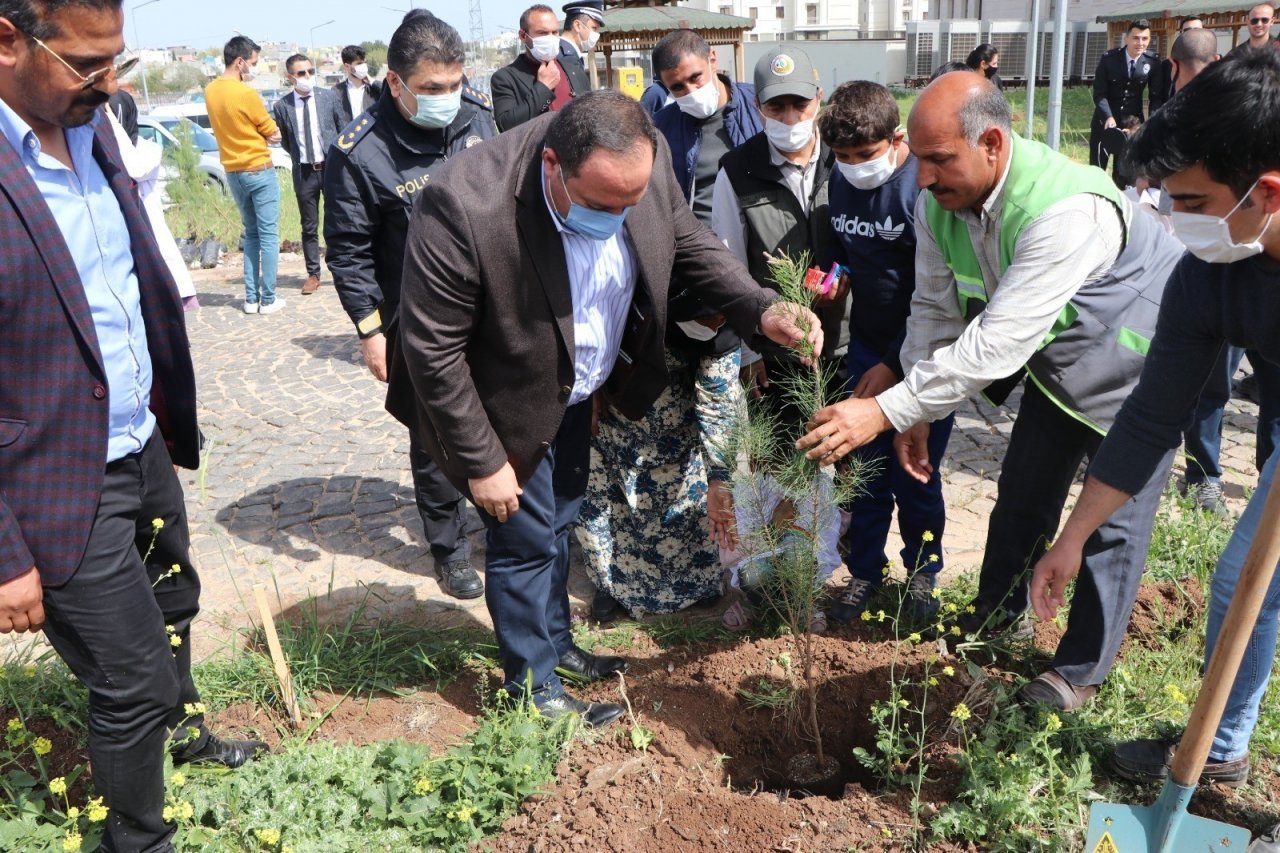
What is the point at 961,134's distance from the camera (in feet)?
9.18

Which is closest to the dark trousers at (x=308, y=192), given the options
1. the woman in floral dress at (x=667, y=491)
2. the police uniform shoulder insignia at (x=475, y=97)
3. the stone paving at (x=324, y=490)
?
the stone paving at (x=324, y=490)

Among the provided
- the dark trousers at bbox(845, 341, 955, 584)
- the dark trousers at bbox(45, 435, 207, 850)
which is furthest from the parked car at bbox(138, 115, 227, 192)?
the dark trousers at bbox(45, 435, 207, 850)

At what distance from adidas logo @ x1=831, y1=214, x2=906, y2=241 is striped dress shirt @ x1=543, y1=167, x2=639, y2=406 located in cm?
88

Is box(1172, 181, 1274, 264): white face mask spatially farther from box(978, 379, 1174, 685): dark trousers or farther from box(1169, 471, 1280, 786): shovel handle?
box(978, 379, 1174, 685): dark trousers

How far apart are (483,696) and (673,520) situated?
1.07 metres

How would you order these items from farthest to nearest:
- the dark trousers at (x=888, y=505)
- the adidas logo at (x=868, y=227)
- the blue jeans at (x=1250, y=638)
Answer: the dark trousers at (x=888, y=505) → the adidas logo at (x=868, y=227) → the blue jeans at (x=1250, y=638)

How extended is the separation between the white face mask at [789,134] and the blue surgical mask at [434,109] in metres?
1.36

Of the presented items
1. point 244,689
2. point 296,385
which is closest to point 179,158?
point 296,385

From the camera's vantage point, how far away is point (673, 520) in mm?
4090

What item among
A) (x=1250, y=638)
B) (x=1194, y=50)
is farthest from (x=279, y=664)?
(x=1194, y=50)

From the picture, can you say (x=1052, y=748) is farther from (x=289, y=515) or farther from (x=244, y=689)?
(x=289, y=515)

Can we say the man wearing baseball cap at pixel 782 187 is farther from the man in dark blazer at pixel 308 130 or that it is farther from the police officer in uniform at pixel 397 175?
the man in dark blazer at pixel 308 130

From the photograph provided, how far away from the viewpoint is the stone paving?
455 centimetres

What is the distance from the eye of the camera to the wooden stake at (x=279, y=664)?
10.5 feet
